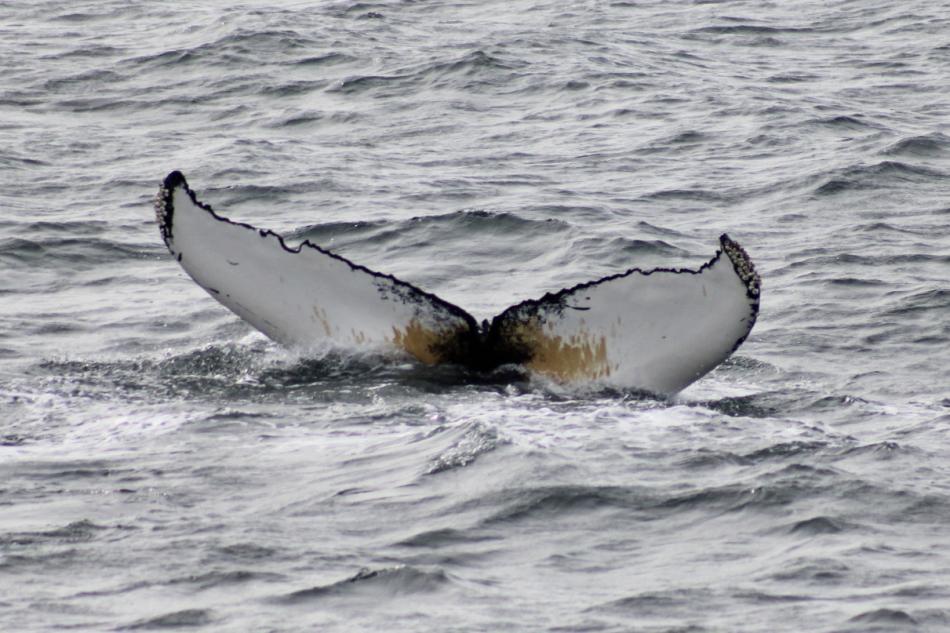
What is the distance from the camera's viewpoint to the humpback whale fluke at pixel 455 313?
752cm

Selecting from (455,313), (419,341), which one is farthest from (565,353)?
(419,341)

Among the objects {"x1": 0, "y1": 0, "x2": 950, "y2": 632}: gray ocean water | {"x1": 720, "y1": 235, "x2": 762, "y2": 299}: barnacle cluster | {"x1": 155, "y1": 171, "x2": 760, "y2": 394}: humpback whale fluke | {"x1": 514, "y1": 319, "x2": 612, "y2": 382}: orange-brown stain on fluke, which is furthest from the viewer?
{"x1": 514, "y1": 319, "x2": 612, "y2": 382}: orange-brown stain on fluke

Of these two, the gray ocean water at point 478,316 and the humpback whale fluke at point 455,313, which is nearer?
the gray ocean water at point 478,316

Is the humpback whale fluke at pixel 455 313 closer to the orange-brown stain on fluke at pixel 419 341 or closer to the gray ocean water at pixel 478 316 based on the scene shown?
the orange-brown stain on fluke at pixel 419 341

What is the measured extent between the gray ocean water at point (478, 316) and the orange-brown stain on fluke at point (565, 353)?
110 mm

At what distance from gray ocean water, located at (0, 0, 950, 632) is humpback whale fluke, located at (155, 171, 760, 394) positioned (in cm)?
16

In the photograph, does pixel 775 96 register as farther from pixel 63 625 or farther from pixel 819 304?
pixel 63 625

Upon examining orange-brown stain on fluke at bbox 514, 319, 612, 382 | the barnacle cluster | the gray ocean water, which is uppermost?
the barnacle cluster

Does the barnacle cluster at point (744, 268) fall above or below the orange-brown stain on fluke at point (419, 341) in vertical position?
above

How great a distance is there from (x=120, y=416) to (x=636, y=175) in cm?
791

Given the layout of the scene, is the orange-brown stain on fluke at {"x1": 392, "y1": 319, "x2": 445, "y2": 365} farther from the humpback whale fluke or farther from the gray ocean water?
the gray ocean water

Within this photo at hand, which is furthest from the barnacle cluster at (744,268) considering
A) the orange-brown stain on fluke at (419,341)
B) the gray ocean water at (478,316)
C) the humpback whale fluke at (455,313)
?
the orange-brown stain on fluke at (419,341)

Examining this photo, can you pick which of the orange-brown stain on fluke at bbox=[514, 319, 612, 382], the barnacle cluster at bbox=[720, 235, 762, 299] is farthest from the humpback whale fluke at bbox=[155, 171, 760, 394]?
the barnacle cluster at bbox=[720, 235, 762, 299]

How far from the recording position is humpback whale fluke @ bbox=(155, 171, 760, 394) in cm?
752
